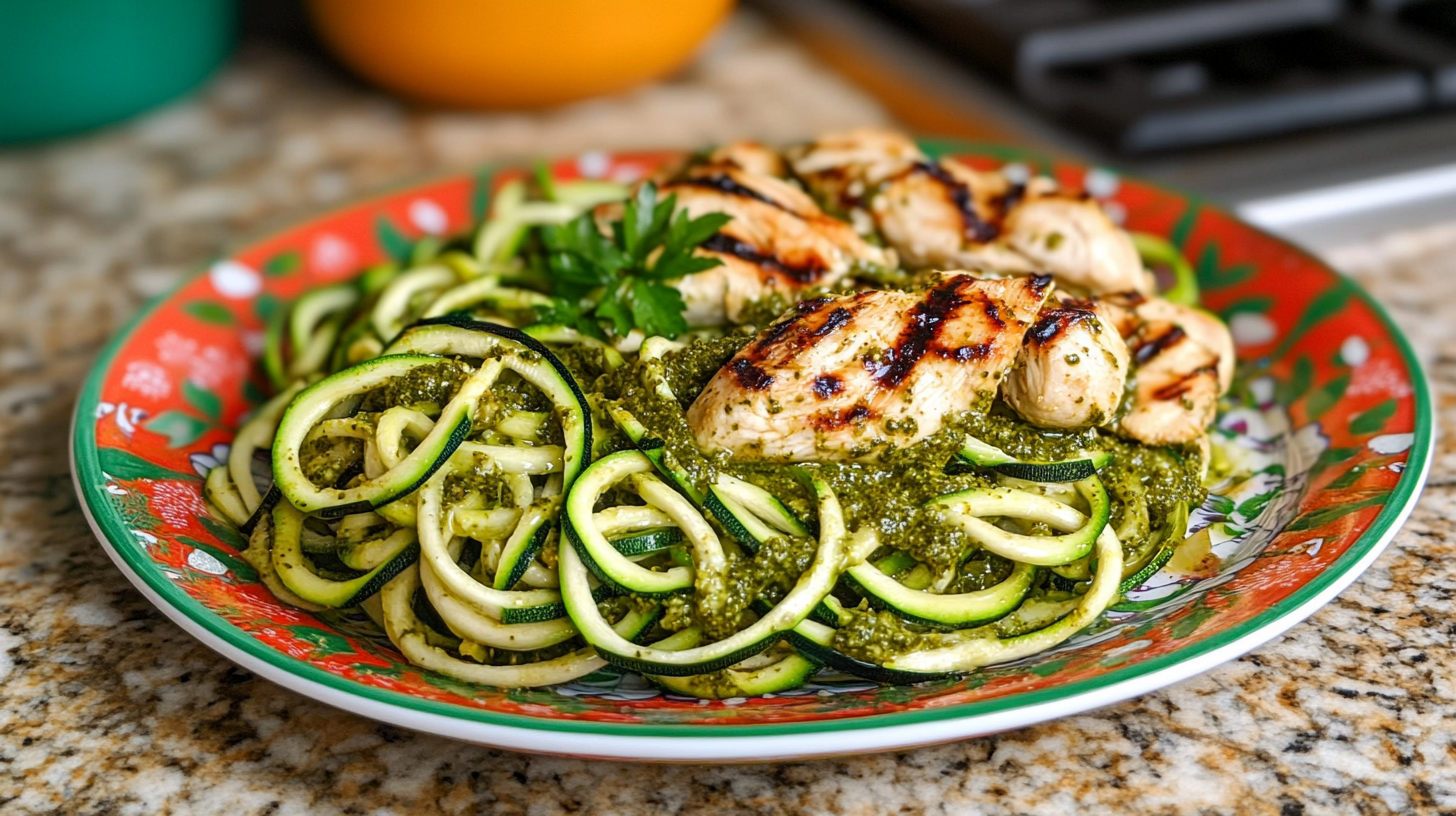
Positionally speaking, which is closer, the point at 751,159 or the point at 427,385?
the point at 427,385

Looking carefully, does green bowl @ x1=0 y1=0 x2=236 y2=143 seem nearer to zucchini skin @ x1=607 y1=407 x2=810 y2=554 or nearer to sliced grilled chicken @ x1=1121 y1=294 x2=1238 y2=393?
zucchini skin @ x1=607 y1=407 x2=810 y2=554

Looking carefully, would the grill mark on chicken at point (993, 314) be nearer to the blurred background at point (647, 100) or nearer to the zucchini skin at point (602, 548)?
the zucchini skin at point (602, 548)

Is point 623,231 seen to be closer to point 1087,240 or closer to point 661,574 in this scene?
point 661,574

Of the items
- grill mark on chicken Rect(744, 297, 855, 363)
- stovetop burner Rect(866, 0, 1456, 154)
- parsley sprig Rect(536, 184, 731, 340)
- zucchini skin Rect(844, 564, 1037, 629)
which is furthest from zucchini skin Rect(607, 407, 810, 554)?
stovetop burner Rect(866, 0, 1456, 154)

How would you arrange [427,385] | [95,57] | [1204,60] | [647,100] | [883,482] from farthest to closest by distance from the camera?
[647,100] → [1204,60] → [95,57] → [427,385] → [883,482]

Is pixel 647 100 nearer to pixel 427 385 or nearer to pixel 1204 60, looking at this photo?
pixel 1204 60

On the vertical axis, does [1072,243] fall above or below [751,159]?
above

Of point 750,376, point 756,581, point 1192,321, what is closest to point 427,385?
point 750,376

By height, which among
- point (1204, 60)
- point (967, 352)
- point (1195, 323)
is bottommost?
point (967, 352)
